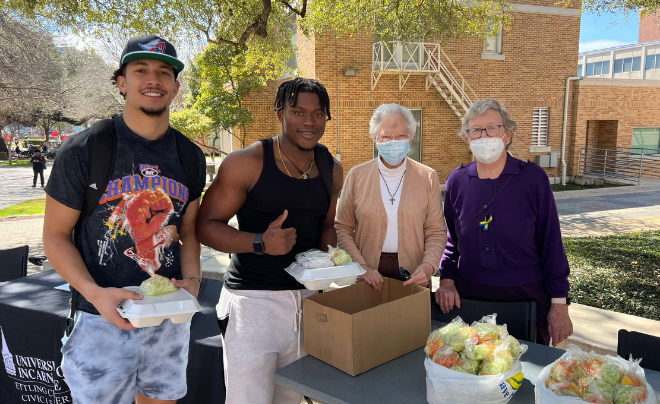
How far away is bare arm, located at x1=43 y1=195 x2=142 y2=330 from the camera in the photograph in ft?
5.57

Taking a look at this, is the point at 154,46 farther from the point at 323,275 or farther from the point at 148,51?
the point at 323,275

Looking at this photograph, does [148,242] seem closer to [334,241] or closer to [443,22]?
[334,241]

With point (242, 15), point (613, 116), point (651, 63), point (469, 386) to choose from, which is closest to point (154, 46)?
point (469, 386)

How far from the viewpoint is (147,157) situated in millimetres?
1912

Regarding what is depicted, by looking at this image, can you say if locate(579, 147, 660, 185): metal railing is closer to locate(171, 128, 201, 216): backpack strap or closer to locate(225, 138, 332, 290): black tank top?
locate(225, 138, 332, 290): black tank top

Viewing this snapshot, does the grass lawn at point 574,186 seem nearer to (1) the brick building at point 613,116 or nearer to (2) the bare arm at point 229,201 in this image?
(1) the brick building at point 613,116

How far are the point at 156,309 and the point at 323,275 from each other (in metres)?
0.72

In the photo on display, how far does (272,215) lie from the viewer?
2.21m

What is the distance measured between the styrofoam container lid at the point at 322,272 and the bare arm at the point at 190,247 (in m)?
0.43

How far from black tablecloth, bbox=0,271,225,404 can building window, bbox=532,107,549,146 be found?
56.7 ft

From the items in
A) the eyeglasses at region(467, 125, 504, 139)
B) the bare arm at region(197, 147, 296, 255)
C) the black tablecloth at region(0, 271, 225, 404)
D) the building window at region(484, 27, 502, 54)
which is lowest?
the black tablecloth at region(0, 271, 225, 404)

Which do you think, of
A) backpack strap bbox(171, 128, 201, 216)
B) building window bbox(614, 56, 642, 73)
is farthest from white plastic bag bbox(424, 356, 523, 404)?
building window bbox(614, 56, 642, 73)

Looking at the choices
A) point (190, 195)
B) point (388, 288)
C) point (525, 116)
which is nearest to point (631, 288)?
point (388, 288)

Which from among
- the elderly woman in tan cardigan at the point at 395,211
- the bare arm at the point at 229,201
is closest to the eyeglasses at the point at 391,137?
the elderly woman in tan cardigan at the point at 395,211
